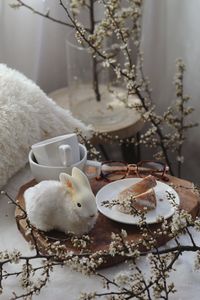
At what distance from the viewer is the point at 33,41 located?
133cm

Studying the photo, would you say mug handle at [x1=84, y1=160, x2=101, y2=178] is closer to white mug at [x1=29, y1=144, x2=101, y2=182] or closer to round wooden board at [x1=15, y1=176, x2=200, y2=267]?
white mug at [x1=29, y1=144, x2=101, y2=182]

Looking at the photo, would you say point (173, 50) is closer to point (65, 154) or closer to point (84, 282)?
point (65, 154)

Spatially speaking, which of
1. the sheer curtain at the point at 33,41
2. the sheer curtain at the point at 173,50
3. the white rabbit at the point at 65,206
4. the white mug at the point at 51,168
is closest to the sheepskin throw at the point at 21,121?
the white mug at the point at 51,168

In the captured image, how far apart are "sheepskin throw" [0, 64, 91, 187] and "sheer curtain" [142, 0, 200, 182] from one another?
39cm

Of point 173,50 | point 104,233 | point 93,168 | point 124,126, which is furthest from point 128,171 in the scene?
point 173,50

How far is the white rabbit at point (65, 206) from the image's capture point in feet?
2.54

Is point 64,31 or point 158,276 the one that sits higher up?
point 64,31

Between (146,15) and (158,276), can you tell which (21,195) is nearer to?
(158,276)

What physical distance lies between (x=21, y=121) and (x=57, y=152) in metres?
0.12

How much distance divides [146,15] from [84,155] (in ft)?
1.97

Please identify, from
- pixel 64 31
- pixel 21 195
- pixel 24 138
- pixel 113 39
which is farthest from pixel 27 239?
pixel 64 31

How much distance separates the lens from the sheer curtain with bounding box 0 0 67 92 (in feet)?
4.25

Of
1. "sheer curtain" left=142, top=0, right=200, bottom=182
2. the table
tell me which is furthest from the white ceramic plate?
"sheer curtain" left=142, top=0, right=200, bottom=182

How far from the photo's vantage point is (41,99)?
3.37 feet
